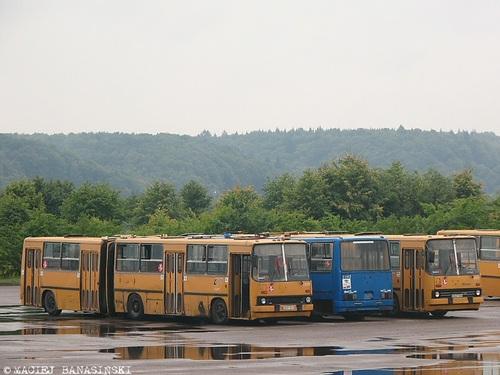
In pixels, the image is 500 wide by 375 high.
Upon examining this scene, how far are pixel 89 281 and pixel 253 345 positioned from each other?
1357 centimetres

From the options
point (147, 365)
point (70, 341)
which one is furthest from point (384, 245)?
point (147, 365)

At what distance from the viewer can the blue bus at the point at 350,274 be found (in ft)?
127

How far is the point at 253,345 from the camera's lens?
29266 mm

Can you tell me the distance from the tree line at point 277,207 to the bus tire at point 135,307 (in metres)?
31.2

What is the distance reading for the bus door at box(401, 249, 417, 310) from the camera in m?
40.2

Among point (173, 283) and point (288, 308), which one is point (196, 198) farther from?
point (288, 308)

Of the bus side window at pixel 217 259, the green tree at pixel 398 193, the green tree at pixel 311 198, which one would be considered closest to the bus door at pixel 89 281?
the bus side window at pixel 217 259

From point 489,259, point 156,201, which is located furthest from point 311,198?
point 489,259

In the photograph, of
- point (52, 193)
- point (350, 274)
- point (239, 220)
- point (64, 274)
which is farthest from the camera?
point (52, 193)

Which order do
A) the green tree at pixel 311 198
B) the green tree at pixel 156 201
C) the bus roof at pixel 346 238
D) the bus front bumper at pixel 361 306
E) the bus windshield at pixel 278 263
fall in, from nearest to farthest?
the bus windshield at pixel 278 263 → the bus front bumper at pixel 361 306 → the bus roof at pixel 346 238 → the green tree at pixel 311 198 → the green tree at pixel 156 201

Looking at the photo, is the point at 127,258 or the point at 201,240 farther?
the point at 127,258

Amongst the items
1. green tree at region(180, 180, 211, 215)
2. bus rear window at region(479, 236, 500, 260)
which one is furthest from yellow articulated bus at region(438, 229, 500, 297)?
green tree at region(180, 180, 211, 215)

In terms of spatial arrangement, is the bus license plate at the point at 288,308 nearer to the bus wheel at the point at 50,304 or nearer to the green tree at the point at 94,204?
the bus wheel at the point at 50,304

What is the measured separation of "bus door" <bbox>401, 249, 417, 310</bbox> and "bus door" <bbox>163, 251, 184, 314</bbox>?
6.53 metres
